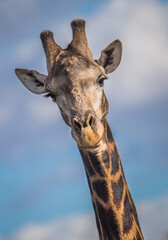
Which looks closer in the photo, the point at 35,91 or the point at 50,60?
the point at 50,60

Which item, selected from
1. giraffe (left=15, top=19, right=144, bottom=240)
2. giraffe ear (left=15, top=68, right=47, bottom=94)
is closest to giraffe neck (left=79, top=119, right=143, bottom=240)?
giraffe (left=15, top=19, right=144, bottom=240)

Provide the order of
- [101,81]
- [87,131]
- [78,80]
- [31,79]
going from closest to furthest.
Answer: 1. [87,131]
2. [78,80]
3. [101,81]
4. [31,79]

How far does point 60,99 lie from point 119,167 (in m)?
1.94

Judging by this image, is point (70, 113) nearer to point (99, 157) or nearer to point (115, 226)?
point (99, 157)

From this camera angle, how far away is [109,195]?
7.25 metres

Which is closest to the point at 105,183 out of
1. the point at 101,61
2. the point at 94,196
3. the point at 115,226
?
the point at 94,196

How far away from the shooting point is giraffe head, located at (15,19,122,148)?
6.65m

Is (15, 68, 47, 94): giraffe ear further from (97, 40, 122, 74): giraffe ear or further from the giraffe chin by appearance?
the giraffe chin

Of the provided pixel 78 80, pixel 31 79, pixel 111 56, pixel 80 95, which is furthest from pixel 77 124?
pixel 31 79

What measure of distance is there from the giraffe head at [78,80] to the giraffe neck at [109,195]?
2.49 feet

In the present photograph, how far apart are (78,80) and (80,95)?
0.41 m

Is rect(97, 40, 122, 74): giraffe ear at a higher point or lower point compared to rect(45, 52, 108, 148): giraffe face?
higher

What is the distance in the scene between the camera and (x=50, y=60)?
853 centimetres

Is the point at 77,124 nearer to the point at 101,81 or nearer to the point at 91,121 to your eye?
the point at 91,121
